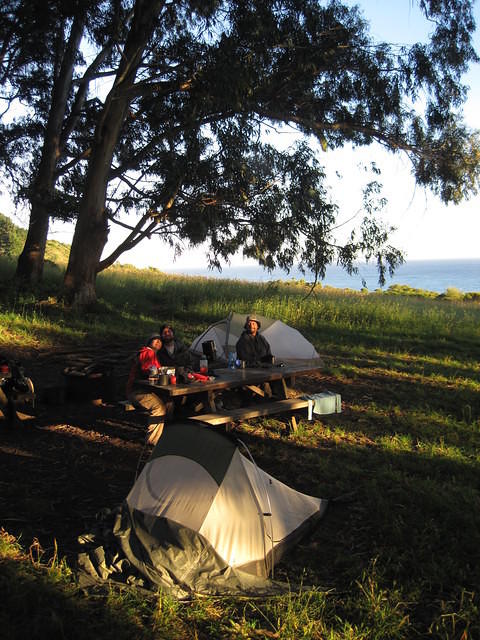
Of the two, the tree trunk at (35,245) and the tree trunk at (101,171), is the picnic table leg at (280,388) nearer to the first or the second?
the tree trunk at (101,171)

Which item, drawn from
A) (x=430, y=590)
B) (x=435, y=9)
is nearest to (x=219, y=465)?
(x=430, y=590)

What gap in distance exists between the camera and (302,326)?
596 inches

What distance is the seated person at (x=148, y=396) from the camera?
19.6ft

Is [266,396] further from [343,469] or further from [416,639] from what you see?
[416,639]

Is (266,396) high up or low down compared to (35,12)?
down

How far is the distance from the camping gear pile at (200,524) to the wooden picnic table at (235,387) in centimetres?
125

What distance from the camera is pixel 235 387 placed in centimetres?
684

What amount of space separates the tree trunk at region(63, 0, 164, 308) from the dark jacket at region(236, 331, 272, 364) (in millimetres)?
7254

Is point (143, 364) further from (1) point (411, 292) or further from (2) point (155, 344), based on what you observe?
(1) point (411, 292)

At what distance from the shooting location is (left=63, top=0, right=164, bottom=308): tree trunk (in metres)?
13.0

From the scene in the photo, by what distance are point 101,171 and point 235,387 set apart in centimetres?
883

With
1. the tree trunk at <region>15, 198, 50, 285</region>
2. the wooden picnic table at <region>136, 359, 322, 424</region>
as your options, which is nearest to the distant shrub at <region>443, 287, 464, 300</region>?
the tree trunk at <region>15, 198, 50, 285</region>

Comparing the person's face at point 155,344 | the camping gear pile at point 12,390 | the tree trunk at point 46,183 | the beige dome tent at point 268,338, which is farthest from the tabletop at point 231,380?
the tree trunk at point 46,183

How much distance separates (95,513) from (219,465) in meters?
1.30
